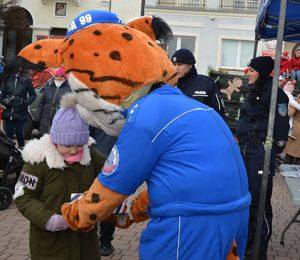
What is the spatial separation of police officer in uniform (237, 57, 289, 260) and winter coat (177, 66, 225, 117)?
0.66 metres

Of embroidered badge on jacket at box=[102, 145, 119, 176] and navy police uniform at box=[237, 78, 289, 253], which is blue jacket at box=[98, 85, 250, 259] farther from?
navy police uniform at box=[237, 78, 289, 253]

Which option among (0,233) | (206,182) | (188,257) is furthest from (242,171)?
(0,233)

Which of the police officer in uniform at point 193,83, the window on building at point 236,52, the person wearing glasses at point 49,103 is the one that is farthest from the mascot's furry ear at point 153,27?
the window on building at point 236,52

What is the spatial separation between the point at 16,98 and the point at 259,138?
522 cm

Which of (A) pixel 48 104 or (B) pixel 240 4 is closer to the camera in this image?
(A) pixel 48 104

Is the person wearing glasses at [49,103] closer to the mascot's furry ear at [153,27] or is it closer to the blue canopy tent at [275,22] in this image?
the blue canopy tent at [275,22]

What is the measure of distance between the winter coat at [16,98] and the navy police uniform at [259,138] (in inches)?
191

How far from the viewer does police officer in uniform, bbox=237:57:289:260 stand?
15.5ft

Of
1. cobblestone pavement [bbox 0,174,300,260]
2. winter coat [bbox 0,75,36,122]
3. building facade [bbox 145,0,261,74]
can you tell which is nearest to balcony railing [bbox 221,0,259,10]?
building facade [bbox 145,0,261,74]

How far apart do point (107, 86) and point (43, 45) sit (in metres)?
0.57

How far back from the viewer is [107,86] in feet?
7.17

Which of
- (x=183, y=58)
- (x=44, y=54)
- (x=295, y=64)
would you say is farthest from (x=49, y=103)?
(x=295, y=64)

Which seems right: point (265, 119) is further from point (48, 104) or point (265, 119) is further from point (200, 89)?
point (48, 104)

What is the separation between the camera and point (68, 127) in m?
2.80
